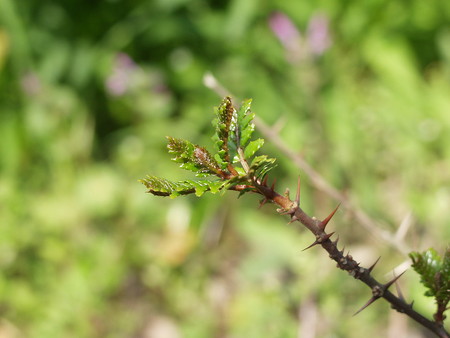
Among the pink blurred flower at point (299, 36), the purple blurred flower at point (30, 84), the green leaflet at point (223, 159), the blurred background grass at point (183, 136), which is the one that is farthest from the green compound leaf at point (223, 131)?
the purple blurred flower at point (30, 84)

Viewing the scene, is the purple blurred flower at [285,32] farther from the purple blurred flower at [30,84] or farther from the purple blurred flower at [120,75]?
the purple blurred flower at [30,84]

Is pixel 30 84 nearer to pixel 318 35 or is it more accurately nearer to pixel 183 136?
pixel 183 136

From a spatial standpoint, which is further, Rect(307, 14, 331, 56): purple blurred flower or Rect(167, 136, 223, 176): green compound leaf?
Rect(307, 14, 331, 56): purple blurred flower

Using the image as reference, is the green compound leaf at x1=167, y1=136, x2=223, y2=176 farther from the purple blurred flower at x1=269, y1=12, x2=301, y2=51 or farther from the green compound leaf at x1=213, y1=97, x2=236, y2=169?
the purple blurred flower at x1=269, y1=12, x2=301, y2=51

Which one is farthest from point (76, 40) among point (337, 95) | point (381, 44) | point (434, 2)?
point (434, 2)

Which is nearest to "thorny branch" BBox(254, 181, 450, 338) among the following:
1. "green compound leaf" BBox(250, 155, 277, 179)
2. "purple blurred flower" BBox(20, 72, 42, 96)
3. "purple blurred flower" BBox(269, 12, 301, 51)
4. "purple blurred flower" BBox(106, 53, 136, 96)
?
"green compound leaf" BBox(250, 155, 277, 179)

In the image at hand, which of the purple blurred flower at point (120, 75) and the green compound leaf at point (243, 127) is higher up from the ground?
the purple blurred flower at point (120, 75)
